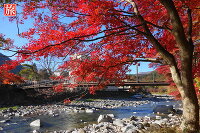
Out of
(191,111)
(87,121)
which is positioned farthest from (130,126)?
(87,121)

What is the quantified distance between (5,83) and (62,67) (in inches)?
723

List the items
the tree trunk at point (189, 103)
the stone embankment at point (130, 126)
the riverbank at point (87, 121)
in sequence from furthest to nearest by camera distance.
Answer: the riverbank at point (87, 121) < the stone embankment at point (130, 126) < the tree trunk at point (189, 103)

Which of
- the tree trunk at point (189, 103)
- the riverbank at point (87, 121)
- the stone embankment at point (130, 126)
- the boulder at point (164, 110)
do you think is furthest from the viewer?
the boulder at point (164, 110)

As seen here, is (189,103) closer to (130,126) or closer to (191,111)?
(191,111)

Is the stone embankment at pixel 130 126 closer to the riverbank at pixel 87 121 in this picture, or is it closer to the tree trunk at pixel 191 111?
the riverbank at pixel 87 121

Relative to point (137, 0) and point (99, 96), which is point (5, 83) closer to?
Result: point (99, 96)

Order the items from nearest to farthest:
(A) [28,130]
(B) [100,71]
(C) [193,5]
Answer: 1. (C) [193,5]
2. (B) [100,71]
3. (A) [28,130]

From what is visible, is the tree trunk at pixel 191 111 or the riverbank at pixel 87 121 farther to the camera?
the riverbank at pixel 87 121

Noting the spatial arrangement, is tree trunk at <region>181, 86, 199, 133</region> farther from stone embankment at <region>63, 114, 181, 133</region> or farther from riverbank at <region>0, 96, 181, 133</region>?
riverbank at <region>0, 96, 181, 133</region>

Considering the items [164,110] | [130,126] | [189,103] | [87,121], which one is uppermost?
[189,103]

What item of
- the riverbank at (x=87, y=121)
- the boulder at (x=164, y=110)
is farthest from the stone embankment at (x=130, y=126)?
the boulder at (x=164, y=110)

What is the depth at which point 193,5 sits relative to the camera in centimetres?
514

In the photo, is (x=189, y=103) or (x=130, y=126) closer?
(x=189, y=103)

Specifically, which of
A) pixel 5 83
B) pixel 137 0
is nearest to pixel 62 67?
pixel 137 0
